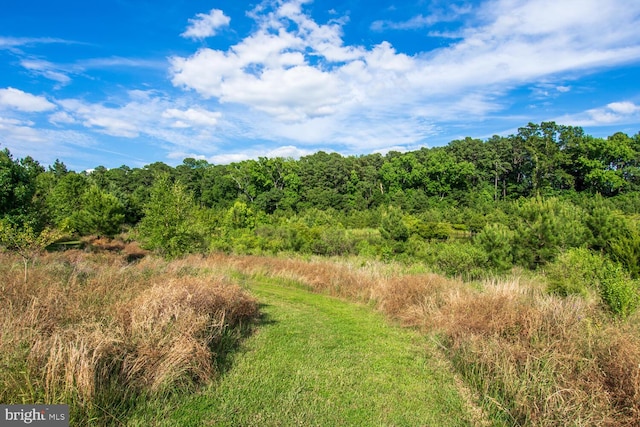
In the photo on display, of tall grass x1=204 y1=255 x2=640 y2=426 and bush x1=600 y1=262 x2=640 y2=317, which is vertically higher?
bush x1=600 y1=262 x2=640 y2=317

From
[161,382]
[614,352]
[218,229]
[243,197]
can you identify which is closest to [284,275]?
[161,382]

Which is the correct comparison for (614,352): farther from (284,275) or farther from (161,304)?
(284,275)

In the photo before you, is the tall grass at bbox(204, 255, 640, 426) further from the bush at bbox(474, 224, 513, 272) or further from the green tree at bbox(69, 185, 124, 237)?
the green tree at bbox(69, 185, 124, 237)

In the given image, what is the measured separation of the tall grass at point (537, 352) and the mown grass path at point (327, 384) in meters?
0.60

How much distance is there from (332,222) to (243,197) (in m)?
25.5

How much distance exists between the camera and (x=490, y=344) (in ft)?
18.6

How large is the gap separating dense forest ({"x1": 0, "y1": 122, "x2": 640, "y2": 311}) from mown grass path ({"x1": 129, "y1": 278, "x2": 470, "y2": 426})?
4905mm

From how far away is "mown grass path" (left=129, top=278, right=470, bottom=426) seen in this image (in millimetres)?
4082

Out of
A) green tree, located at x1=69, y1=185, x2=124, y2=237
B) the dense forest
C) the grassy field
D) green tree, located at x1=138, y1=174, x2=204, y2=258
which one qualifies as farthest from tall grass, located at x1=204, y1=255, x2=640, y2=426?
green tree, located at x1=69, y1=185, x2=124, y2=237

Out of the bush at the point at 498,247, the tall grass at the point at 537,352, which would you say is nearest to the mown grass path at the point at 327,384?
the tall grass at the point at 537,352

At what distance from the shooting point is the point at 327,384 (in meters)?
4.98

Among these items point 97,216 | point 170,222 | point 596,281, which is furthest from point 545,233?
point 97,216

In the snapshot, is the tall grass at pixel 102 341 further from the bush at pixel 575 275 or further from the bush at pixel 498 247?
the bush at pixel 498 247

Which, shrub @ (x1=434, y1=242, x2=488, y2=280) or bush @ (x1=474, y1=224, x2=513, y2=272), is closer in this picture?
shrub @ (x1=434, y1=242, x2=488, y2=280)
